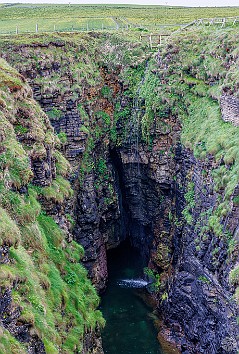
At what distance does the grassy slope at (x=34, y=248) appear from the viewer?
854 inches

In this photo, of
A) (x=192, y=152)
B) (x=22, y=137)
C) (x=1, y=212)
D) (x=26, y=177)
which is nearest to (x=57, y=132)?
(x=192, y=152)

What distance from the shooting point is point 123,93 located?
5353cm

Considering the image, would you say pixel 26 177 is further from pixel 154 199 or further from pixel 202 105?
pixel 154 199

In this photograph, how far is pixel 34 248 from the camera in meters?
27.0

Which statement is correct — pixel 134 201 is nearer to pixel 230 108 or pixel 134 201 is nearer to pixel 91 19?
pixel 230 108

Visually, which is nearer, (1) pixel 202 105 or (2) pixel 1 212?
(2) pixel 1 212

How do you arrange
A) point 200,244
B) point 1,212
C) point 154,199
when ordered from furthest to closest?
point 154,199, point 200,244, point 1,212

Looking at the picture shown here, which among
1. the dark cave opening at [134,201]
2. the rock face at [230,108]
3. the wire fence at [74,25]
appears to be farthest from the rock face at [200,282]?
the wire fence at [74,25]

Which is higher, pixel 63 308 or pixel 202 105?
pixel 202 105

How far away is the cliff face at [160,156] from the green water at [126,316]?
1.57 m

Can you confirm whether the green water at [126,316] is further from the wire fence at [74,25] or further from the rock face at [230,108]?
the wire fence at [74,25]

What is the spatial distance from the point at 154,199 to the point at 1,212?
30.1 metres

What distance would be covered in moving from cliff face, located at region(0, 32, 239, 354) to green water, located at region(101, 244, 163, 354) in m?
1.57

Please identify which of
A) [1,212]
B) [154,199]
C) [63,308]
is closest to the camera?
[1,212]
